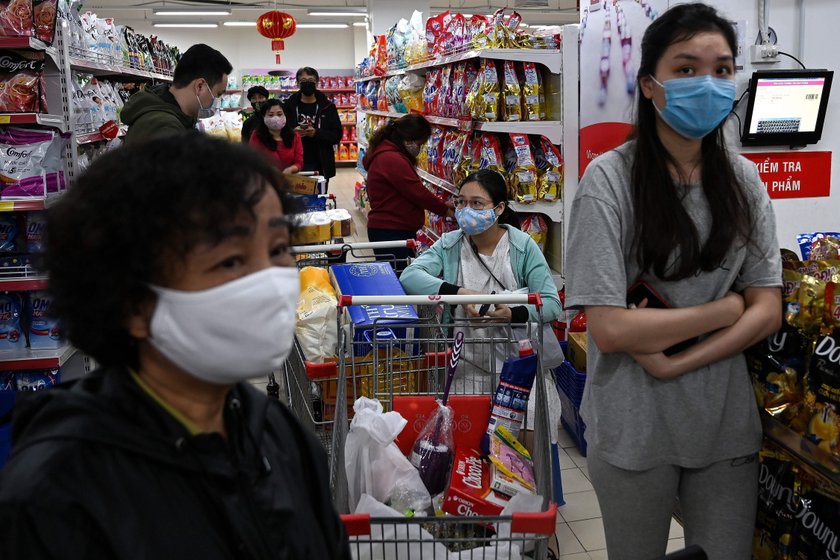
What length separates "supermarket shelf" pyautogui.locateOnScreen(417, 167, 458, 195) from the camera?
5.46 m

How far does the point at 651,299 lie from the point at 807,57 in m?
2.95

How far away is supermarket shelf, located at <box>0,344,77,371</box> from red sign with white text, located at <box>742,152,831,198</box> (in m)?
3.66

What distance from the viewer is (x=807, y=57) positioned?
391 centimetres

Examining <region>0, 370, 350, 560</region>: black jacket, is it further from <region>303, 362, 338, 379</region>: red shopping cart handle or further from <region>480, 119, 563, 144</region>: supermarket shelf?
<region>480, 119, 563, 144</region>: supermarket shelf

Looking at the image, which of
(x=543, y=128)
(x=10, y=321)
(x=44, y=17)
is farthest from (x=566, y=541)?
(x=44, y=17)

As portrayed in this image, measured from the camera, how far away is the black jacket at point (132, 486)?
805 millimetres

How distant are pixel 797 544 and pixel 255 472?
3.92 ft

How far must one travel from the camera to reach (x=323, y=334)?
2922 millimetres

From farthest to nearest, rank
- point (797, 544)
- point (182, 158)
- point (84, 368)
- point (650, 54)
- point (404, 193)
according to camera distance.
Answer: point (404, 193) < point (84, 368) < point (650, 54) < point (797, 544) < point (182, 158)

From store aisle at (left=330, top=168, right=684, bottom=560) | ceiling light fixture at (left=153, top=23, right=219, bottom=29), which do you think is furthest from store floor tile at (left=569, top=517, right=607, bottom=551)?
ceiling light fixture at (left=153, top=23, right=219, bottom=29)

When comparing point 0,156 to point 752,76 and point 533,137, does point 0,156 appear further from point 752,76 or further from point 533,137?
point 752,76

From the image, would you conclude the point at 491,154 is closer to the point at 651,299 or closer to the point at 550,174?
→ the point at 550,174

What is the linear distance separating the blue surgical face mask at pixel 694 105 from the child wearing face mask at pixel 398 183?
151 inches

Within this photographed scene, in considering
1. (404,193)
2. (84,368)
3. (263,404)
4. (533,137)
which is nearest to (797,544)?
(263,404)
